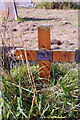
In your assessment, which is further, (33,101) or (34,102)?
(34,102)

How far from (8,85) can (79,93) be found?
0.57 metres

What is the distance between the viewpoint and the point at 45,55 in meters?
1.48

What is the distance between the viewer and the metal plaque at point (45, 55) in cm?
147

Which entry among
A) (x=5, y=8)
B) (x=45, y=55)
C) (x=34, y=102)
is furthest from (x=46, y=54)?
(x=5, y=8)

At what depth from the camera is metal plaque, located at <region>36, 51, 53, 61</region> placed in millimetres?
1472

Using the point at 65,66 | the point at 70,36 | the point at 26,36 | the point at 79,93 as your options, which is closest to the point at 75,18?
the point at 70,36

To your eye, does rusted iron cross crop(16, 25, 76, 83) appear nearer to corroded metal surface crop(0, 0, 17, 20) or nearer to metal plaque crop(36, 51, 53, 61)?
metal plaque crop(36, 51, 53, 61)

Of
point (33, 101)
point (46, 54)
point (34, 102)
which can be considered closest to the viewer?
point (33, 101)

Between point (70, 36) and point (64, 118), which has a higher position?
point (70, 36)

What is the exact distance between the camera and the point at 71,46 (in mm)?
2742

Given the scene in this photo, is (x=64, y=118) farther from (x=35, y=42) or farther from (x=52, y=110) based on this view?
(x=35, y=42)

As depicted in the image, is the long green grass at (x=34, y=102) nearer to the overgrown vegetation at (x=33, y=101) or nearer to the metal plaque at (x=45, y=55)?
the overgrown vegetation at (x=33, y=101)

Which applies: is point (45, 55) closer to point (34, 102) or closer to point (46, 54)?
point (46, 54)

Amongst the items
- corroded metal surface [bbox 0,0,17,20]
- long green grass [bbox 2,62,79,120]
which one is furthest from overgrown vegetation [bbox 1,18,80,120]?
corroded metal surface [bbox 0,0,17,20]
